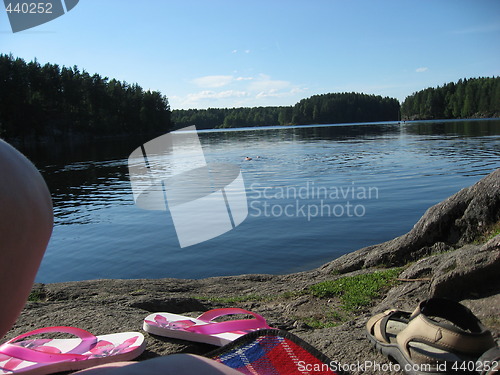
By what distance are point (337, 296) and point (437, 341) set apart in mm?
3212

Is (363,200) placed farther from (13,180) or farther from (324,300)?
(13,180)

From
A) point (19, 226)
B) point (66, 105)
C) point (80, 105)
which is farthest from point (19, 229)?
point (80, 105)

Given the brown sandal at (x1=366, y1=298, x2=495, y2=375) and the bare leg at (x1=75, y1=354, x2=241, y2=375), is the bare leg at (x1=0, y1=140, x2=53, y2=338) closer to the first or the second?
the bare leg at (x1=75, y1=354, x2=241, y2=375)

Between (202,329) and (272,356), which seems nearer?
(272,356)

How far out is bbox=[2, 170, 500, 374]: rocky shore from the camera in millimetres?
3594

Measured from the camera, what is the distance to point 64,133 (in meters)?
98.9

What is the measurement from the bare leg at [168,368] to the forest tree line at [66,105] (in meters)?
86.5

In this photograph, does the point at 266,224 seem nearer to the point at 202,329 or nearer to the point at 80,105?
the point at 202,329

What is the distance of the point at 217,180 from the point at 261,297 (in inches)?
758

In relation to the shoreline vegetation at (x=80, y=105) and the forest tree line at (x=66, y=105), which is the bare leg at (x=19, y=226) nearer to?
the shoreline vegetation at (x=80, y=105)

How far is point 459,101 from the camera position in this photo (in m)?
174

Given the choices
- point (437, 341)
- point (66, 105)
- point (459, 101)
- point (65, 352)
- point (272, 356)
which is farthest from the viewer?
point (459, 101)

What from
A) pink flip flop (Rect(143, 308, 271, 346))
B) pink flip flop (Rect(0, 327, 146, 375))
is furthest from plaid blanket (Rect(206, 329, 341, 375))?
pink flip flop (Rect(0, 327, 146, 375))

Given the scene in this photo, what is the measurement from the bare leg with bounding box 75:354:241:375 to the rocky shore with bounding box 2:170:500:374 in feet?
6.03
